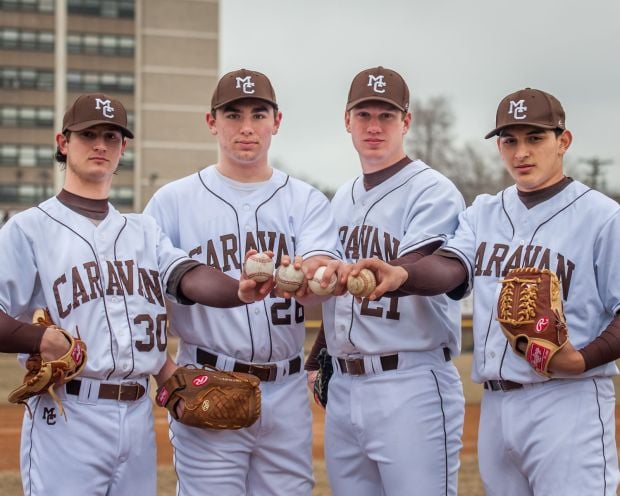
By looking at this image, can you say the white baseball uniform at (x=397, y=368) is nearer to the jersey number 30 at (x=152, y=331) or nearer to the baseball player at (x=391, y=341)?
the baseball player at (x=391, y=341)

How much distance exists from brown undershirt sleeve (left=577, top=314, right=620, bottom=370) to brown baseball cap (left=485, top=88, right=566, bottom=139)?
818 mm

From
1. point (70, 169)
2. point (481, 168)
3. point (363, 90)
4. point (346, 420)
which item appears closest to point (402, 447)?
point (346, 420)

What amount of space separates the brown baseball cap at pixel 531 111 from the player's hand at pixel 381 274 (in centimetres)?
79

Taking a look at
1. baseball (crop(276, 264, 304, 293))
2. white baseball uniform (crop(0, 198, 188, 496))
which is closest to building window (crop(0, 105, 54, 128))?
white baseball uniform (crop(0, 198, 188, 496))

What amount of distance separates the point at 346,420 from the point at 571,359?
967 mm

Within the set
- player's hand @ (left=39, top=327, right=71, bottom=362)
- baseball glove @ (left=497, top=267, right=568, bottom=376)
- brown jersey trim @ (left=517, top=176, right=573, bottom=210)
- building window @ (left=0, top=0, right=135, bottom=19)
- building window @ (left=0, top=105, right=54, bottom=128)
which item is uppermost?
building window @ (left=0, top=0, right=135, bottom=19)

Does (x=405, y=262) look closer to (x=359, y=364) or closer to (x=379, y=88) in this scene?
(x=359, y=364)

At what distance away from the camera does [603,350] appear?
314 cm

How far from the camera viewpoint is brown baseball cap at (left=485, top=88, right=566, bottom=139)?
10.9ft

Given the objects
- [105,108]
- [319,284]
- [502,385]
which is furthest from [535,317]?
[105,108]

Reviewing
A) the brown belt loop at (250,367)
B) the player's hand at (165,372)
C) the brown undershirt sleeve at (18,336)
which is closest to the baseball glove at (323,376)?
the brown belt loop at (250,367)

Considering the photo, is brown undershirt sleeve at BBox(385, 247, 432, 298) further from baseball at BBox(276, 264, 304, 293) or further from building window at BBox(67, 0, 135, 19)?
building window at BBox(67, 0, 135, 19)

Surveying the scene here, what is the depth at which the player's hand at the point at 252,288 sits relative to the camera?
3093mm

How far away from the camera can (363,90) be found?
3654 mm
